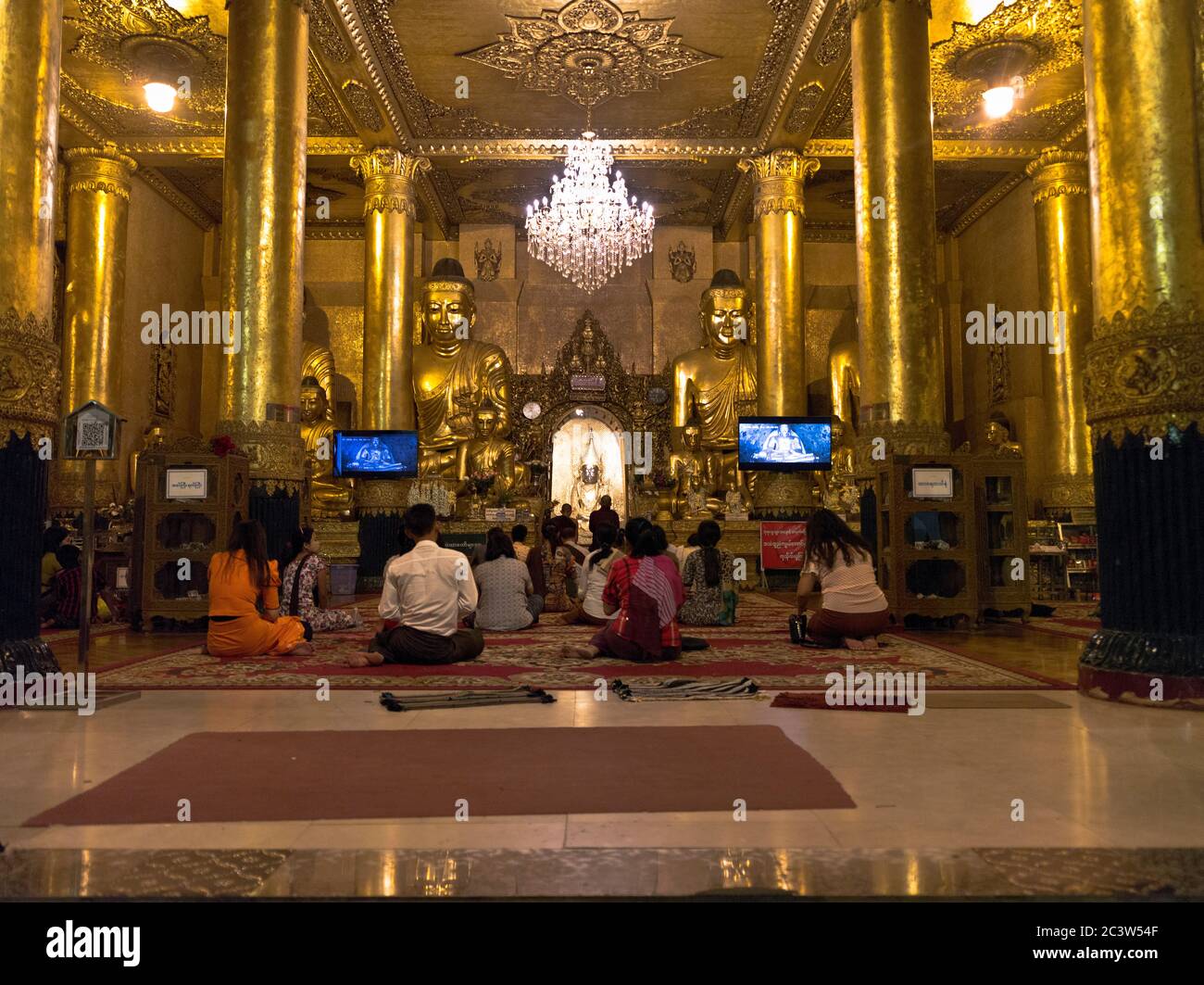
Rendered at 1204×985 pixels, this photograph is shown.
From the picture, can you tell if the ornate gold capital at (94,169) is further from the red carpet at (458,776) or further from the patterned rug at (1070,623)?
the patterned rug at (1070,623)

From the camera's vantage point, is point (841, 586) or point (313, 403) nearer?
point (841, 586)

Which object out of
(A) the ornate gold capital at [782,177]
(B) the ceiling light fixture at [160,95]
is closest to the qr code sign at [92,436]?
(B) the ceiling light fixture at [160,95]

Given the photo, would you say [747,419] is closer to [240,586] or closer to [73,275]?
[240,586]

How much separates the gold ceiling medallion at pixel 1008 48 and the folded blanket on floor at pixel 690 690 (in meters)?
8.70

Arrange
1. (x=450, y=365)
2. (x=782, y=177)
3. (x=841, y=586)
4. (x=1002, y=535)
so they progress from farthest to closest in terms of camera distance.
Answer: (x=450, y=365), (x=782, y=177), (x=1002, y=535), (x=841, y=586)

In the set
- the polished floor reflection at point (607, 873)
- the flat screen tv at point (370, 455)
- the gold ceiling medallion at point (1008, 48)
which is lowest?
the polished floor reflection at point (607, 873)

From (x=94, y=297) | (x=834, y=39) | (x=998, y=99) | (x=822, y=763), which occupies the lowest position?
(x=822, y=763)

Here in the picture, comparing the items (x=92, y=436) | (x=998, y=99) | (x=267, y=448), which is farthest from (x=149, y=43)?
(x=998, y=99)

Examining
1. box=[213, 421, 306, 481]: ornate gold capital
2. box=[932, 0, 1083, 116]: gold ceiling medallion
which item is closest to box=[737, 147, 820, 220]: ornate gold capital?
box=[932, 0, 1083, 116]: gold ceiling medallion

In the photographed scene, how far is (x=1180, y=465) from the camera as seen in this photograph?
385 cm

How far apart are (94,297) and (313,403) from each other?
303 centimetres

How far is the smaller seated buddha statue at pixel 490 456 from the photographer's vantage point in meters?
13.6

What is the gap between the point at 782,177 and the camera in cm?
1276

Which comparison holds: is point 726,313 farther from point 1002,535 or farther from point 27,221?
point 27,221
